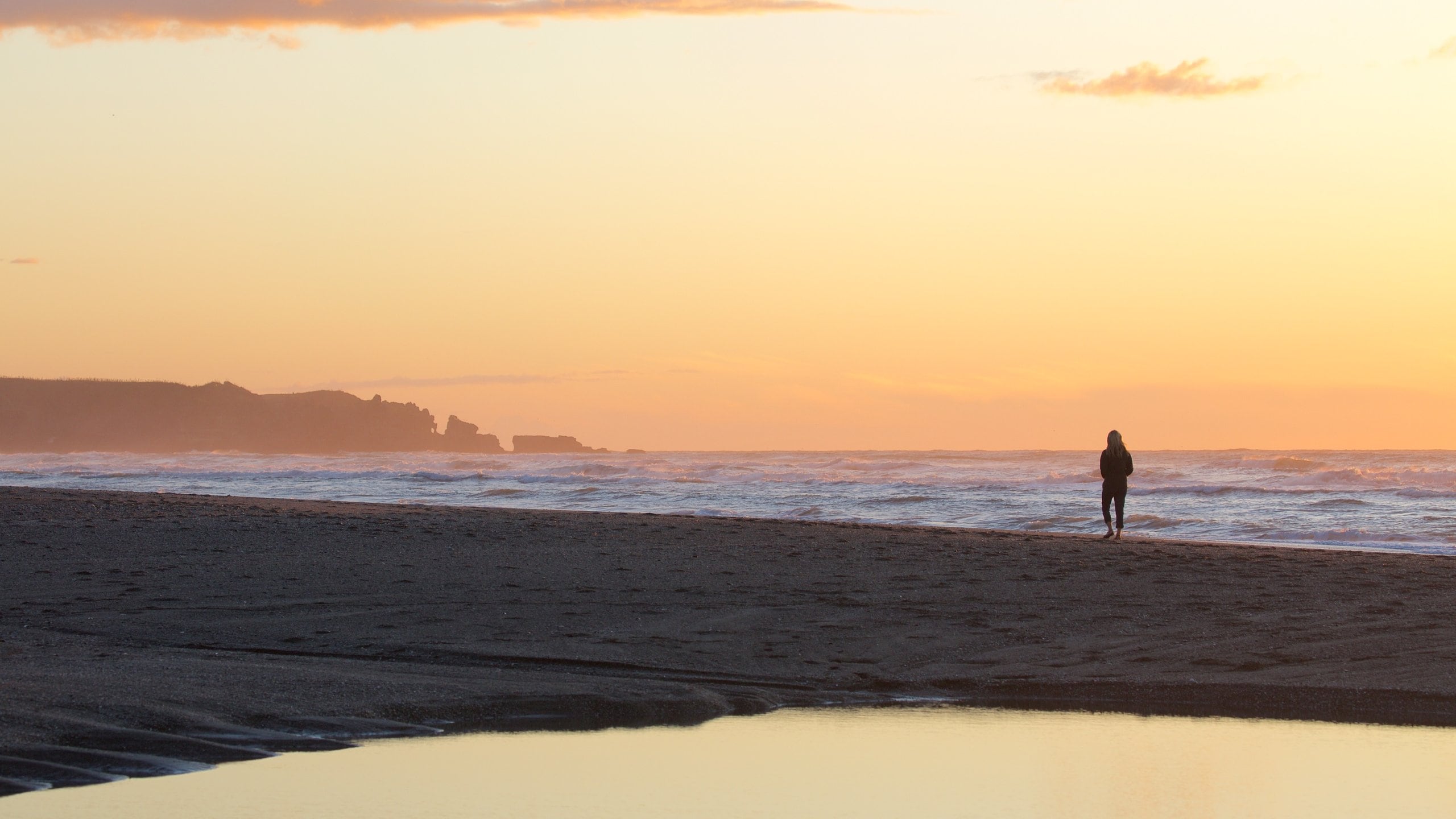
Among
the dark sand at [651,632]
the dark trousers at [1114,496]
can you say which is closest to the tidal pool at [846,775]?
the dark sand at [651,632]

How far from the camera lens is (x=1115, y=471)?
16.4 meters

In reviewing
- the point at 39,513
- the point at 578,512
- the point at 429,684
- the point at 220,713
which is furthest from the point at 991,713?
the point at 39,513

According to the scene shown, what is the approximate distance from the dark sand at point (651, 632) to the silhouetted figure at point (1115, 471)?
198 centimetres

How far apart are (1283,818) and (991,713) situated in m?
2.02

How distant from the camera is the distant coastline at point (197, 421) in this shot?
115m

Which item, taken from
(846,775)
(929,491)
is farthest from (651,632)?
(929,491)

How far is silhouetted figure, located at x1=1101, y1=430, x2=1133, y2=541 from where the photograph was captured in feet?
53.1

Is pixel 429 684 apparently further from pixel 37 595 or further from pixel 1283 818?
pixel 37 595

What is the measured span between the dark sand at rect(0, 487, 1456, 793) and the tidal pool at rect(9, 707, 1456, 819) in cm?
40

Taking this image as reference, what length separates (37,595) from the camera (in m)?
9.92

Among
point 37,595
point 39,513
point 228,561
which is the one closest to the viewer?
point 37,595

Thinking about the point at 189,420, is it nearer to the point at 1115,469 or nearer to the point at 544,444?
the point at 544,444

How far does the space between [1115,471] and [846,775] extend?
39.4ft

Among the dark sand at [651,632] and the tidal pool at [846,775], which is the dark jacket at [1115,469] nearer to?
the dark sand at [651,632]
